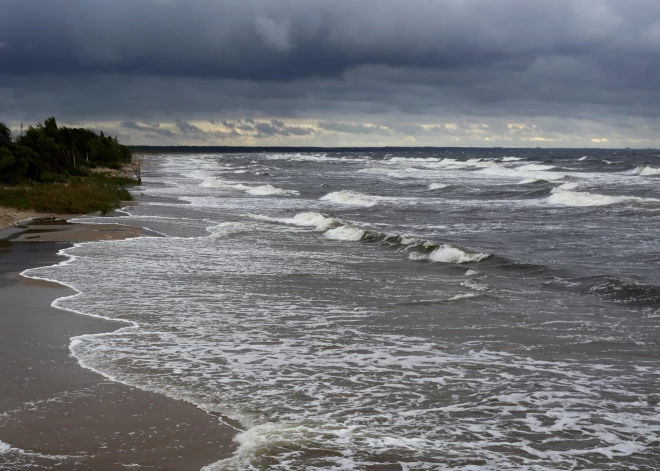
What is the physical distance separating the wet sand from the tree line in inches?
1300

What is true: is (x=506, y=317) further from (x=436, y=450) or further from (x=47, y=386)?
(x=47, y=386)

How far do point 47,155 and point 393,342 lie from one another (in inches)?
1829

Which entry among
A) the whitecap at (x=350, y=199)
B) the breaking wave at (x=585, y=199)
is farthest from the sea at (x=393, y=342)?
the whitecap at (x=350, y=199)

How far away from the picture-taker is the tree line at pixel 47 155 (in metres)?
40.3

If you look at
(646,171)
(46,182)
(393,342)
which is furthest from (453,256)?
(646,171)

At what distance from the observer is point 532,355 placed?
10.1 m

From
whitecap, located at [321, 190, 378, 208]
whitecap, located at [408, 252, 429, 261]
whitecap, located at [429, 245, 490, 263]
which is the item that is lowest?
whitecap, located at [408, 252, 429, 261]

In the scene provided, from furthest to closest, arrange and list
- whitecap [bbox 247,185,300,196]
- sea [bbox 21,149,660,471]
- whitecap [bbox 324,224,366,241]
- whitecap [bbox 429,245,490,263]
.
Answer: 1. whitecap [bbox 247,185,300,196]
2. whitecap [bbox 324,224,366,241]
3. whitecap [bbox 429,245,490,263]
4. sea [bbox 21,149,660,471]

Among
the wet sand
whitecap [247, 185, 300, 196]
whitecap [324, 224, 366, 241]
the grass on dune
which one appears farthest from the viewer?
whitecap [247, 185, 300, 196]

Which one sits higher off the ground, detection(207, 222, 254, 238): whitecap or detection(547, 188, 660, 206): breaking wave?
detection(547, 188, 660, 206): breaking wave

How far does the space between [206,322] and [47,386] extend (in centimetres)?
387

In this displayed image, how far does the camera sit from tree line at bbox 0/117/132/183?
4034 cm

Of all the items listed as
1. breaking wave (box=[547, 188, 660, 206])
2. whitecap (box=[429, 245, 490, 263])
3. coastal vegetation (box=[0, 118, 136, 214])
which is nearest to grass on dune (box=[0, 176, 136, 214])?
coastal vegetation (box=[0, 118, 136, 214])

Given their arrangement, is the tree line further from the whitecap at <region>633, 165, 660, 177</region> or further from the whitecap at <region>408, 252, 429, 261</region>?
the whitecap at <region>633, 165, 660, 177</region>
